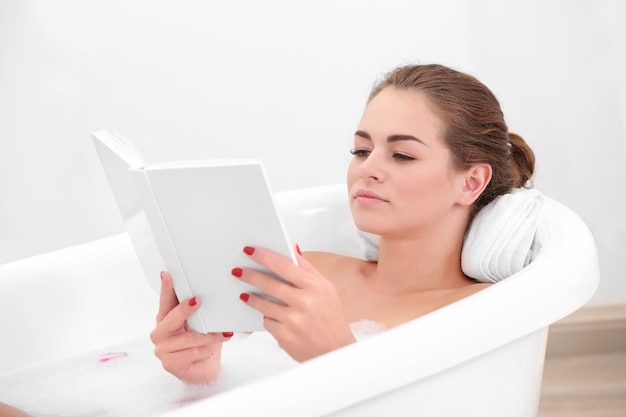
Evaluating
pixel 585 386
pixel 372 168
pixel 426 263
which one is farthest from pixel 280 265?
pixel 585 386

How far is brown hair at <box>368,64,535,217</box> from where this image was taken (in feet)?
5.43

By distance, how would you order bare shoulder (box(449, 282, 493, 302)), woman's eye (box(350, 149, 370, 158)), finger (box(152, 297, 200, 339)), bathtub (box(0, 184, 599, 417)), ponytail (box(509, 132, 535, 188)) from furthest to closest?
ponytail (box(509, 132, 535, 188)) < woman's eye (box(350, 149, 370, 158)) < bare shoulder (box(449, 282, 493, 302)) < finger (box(152, 297, 200, 339)) < bathtub (box(0, 184, 599, 417))

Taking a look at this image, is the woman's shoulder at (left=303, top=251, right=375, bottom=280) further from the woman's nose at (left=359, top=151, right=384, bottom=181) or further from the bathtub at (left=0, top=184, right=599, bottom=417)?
the woman's nose at (left=359, top=151, right=384, bottom=181)

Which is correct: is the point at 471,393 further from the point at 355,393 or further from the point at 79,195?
the point at 79,195

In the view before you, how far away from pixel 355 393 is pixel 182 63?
1.58 metres

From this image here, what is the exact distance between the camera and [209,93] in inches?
100.0

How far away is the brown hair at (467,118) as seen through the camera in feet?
5.43

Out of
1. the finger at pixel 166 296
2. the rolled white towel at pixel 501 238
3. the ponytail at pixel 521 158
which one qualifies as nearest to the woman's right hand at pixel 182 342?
the finger at pixel 166 296

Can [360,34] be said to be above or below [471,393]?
above

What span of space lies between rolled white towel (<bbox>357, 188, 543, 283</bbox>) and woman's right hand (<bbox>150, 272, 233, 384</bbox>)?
1.59 ft

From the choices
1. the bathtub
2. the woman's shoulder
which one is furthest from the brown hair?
the woman's shoulder

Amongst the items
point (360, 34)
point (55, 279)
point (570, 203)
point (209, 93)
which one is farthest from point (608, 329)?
point (55, 279)

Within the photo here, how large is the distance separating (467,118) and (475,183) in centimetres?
12

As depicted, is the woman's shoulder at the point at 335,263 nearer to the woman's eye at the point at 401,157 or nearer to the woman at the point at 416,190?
the woman at the point at 416,190
